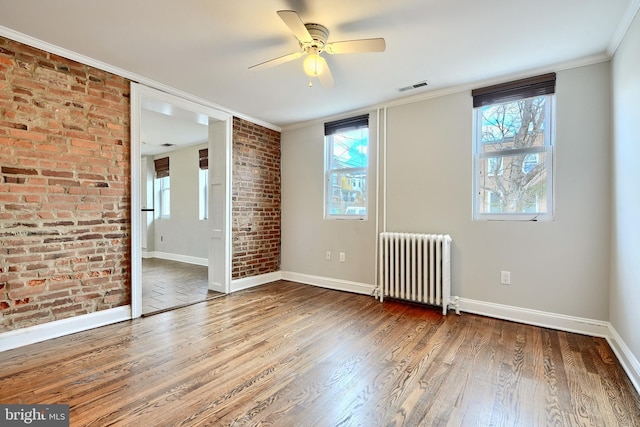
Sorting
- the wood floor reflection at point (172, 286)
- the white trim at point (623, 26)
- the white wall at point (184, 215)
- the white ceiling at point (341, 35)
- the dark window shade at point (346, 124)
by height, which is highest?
the white ceiling at point (341, 35)

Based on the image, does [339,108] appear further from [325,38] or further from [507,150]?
[507,150]

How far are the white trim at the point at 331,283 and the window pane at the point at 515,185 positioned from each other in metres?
1.73

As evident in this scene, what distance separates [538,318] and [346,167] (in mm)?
2744

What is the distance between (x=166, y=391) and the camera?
177 centimetres

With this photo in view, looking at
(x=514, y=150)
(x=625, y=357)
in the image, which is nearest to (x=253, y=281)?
(x=514, y=150)

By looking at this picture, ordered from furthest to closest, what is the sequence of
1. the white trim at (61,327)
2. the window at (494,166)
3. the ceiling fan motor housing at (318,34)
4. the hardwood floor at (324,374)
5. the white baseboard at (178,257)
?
the white baseboard at (178,257) → the window at (494,166) → the white trim at (61,327) → the ceiling fan motor housing at (318,34) → the hardwood floor at (324,374)

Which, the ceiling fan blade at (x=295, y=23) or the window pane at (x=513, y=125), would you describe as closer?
the ceiling fan blade at (x=295, y=23)

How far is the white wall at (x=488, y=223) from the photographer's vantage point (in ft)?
8.56

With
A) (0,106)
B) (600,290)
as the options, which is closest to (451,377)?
(600,290)

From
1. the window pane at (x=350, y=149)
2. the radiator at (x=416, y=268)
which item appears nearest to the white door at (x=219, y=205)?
the window pane at (x=350, y=149)

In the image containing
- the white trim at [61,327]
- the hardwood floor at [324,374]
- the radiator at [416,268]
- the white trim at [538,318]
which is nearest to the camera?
the hardwood floor at [324,374]

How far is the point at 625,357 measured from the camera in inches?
81.4

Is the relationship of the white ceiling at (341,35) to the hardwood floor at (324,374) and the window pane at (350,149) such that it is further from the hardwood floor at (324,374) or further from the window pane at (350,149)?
the hardwood floor at (324,374)

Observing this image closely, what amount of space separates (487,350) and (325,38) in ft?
8.92
